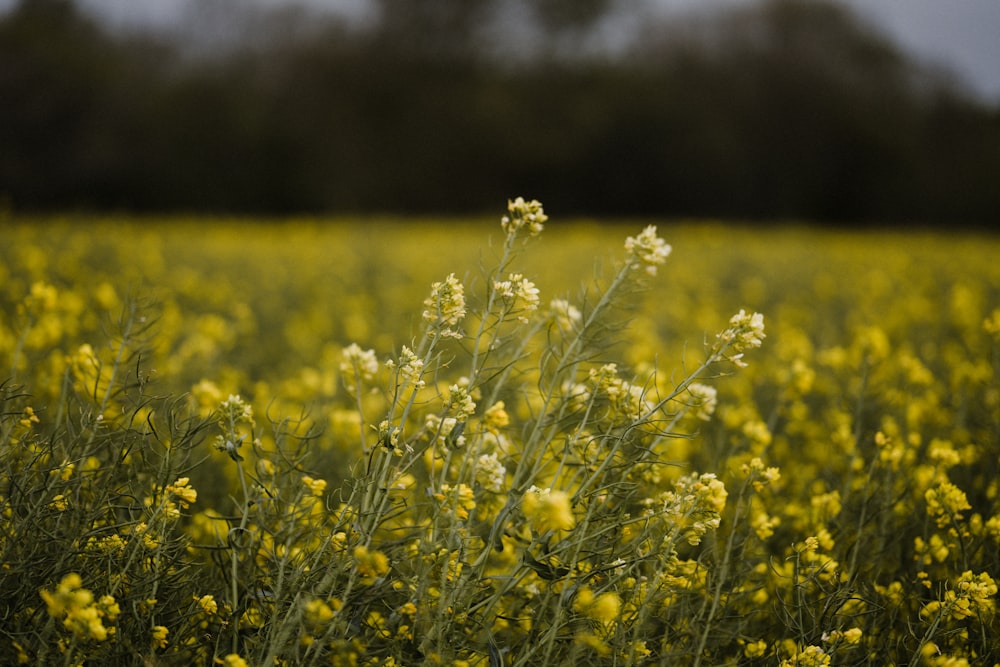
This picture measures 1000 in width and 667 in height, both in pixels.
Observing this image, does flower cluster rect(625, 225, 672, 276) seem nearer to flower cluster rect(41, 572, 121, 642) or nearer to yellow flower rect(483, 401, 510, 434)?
yellow flower rect(483, 401, 510, 434)

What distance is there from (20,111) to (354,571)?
20.1 metres

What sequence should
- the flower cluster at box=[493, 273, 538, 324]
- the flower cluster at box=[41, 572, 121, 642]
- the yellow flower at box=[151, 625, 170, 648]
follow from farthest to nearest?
the flower cluster at box=[493, 273, 538, 324] → the yellow flower at box=[151, 625, 170, 648] → the flower cluster at box=[41, 572, 121, 642]

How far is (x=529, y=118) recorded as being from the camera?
931 inches

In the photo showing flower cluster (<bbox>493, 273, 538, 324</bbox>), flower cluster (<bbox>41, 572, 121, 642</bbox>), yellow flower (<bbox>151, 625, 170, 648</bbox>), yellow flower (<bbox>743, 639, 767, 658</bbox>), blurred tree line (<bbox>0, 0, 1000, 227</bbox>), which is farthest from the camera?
blurred tree line (<bbox>0, 0, 1000, 227</bbox>)

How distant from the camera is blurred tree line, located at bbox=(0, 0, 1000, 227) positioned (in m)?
20.1

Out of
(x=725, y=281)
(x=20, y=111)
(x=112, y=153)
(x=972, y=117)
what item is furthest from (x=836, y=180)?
(x=20, y=111)

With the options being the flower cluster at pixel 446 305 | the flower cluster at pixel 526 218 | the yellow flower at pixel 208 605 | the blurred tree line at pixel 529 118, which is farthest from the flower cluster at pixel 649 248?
the blurred tree line at pixel 529 118

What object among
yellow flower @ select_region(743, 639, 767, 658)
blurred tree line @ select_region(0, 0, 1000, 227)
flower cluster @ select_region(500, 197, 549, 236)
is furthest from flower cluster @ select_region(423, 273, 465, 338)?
blurred tree line @ select_region(0, 0, 1000, 227)

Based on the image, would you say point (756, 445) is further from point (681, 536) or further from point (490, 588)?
point (490, 588)

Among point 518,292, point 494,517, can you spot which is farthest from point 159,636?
point 518,292

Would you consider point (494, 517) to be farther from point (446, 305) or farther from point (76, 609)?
point (76, 609)

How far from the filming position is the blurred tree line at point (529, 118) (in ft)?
66.1

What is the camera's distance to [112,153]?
19047mm

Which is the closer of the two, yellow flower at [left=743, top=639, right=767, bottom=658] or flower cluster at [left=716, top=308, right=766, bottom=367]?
flower cluster at [left=716, top=308, right=766, bottom=367]
